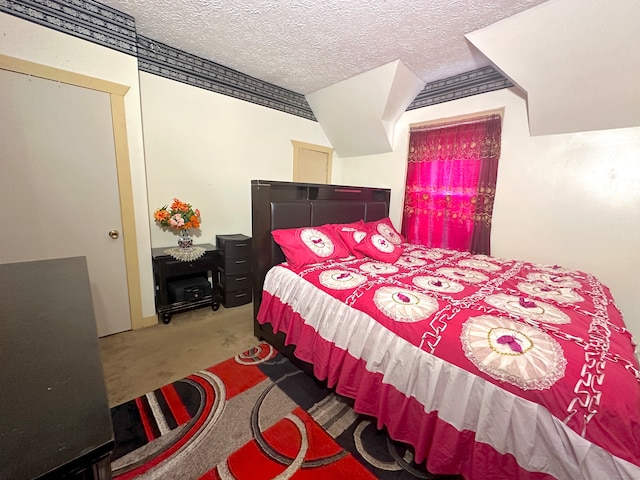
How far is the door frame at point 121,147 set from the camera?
181 centimetres

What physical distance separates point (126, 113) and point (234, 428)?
263 centimetres

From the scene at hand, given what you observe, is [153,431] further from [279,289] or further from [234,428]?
[279,289]

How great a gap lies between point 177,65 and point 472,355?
351 cm

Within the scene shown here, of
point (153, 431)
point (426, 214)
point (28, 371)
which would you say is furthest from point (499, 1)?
point (153, 431)

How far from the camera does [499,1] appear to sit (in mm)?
1762

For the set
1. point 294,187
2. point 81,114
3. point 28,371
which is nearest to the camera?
point 28,371

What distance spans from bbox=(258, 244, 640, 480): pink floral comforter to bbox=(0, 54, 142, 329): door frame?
1649 millimetres

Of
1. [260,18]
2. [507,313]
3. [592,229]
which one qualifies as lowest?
[507,313]

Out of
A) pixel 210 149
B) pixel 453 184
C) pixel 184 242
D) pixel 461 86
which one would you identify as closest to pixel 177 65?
pixel 210 149

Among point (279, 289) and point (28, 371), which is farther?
point (279, 289)

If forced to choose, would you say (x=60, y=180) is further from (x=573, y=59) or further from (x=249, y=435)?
(x=573, y=59)

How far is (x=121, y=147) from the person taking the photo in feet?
7.23

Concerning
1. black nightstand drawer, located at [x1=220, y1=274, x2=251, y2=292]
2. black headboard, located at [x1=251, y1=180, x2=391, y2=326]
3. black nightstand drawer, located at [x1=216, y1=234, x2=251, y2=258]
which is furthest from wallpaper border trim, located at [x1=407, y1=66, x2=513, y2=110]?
black nightstand drawer, located at [x1=220, y1=274, x2=251, y2=292]

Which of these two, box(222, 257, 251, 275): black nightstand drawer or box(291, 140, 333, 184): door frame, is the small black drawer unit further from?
box(291, 140, 333, 184): door frame
